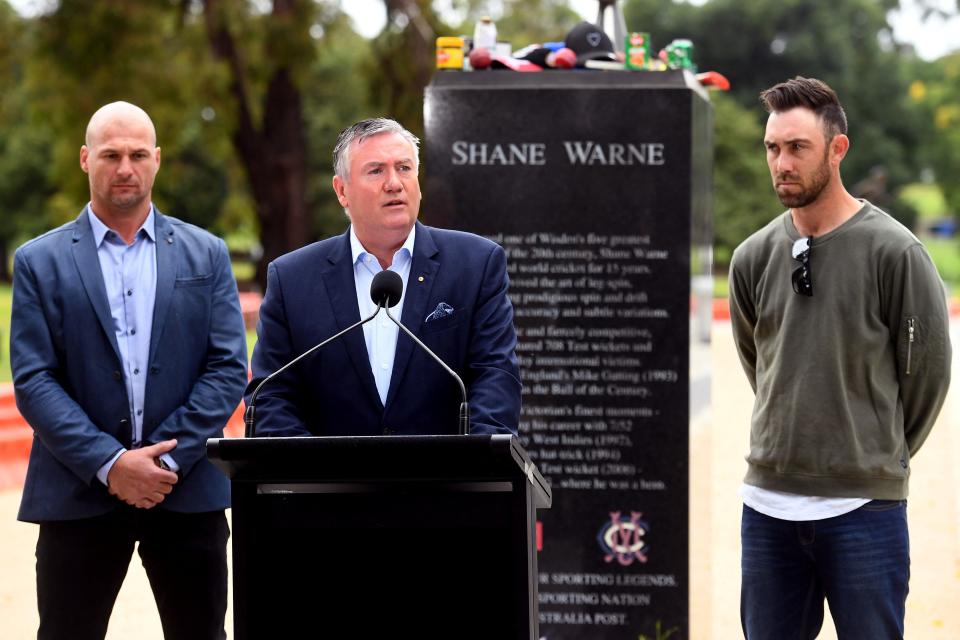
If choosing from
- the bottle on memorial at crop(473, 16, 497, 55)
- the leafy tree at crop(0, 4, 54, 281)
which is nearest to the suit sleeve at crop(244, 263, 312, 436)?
the bottle on memorial at crop(473, 16, 497, 55)

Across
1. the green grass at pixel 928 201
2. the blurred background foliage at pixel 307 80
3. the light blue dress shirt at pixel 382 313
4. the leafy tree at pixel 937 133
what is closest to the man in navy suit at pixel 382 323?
the light blue dress shirt at pixel 382 313

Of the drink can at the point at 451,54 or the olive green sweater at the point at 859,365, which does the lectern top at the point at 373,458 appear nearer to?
the olive green sweater at the point at 859,365

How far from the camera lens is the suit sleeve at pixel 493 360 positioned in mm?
3664

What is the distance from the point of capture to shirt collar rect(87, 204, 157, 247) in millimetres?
4652

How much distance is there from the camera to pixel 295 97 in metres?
20.9

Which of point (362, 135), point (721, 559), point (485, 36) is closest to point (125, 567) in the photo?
point (362, 135)

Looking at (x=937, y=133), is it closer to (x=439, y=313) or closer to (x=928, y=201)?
(x=928, y=201)

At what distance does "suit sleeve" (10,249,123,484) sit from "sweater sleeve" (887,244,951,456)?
7.47 ft

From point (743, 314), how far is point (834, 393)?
1.63 feet

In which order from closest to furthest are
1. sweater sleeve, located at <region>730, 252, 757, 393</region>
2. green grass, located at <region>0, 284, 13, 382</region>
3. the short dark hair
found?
the short dark hair → sweater sleeve, located at <region>730, 252, 757, 393</region> → green grass, located at <region>0, 284, 13, 382</region>

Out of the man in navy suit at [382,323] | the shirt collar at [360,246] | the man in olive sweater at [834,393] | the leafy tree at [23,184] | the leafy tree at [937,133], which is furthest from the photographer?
the leafy tree at [23,184]

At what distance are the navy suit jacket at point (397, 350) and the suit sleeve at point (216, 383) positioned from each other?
742 millimetres

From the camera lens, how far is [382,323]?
3875 mm

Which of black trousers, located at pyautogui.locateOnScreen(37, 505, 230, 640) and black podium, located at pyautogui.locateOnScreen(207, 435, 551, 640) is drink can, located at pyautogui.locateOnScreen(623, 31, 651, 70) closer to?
black trousers, located at pyautogui.locateOnScreen(37, 505, 230, 640)
